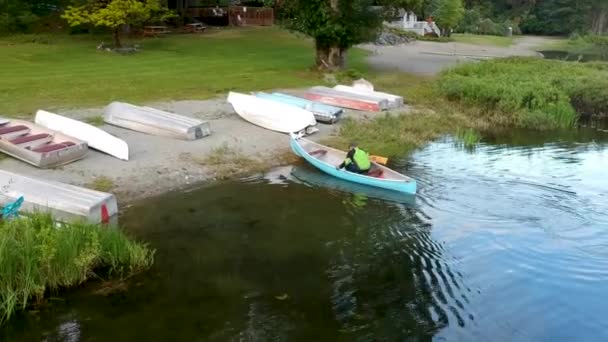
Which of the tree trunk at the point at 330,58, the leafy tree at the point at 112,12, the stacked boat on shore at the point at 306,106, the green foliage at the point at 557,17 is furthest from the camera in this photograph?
the green foliage at the point at 557,17

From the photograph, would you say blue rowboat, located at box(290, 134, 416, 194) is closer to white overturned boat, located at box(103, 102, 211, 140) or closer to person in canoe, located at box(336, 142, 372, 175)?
person in canoe, located at box(336, 142, 372, 175)

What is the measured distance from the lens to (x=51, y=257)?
33.5 feet

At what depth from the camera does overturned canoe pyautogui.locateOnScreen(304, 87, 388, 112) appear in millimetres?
25125

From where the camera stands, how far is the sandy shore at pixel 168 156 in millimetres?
15734

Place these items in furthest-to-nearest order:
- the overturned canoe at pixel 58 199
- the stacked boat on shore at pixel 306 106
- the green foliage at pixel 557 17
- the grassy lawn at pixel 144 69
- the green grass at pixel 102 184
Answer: the green foliage at pixel 557 17, the grassy lawn at pixel 144 69, the stacked boat on shore at pixel 306 106, the green grass at pixel 102 184, the overturned canoe at pixel 58 199

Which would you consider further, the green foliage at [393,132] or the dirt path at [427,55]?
the dirt path at [427,55]

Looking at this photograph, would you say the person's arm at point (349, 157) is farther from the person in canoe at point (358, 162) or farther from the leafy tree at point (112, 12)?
the leafy tree at point (112, 12)

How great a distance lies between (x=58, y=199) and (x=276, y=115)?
9644mm

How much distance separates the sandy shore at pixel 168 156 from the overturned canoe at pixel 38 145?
0.19 meters

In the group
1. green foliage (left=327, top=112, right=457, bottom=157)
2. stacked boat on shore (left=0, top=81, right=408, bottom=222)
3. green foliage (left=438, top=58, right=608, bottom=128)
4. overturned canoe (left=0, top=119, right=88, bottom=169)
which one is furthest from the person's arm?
green foliage (left=438, top=58, right=608, bottom=128)

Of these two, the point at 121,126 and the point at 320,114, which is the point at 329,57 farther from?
the point at 121,126

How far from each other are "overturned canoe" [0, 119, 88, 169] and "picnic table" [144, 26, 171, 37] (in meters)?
27.5

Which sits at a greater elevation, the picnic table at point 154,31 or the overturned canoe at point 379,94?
the picnic table at point 154,31

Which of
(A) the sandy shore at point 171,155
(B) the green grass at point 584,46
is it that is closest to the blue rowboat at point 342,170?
(A) the sandy shore at point 171,155
